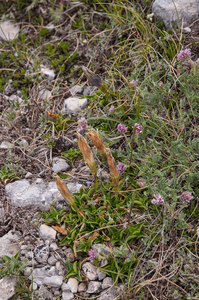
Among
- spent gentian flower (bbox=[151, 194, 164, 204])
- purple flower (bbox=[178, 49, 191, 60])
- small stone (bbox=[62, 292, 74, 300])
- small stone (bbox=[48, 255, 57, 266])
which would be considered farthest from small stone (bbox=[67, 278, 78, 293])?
purple flower (bbox=[178, 49, 191, 60])

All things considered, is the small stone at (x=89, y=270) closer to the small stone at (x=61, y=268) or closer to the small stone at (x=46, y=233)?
the small stone at (x=61, y=268)

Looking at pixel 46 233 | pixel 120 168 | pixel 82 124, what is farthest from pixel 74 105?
pixel 46 233

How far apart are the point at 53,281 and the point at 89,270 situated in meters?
0.32

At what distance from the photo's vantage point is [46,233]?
2.68 metres

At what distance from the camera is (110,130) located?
3191 millimetres

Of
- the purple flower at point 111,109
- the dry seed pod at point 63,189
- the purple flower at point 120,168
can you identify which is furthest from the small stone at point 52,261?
the purple flower at point 111,109

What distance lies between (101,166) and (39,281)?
1272mm

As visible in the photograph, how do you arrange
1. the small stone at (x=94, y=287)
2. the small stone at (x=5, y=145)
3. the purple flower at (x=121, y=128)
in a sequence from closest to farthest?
the small stone at (x=94, y=287)
the purple flower at (x=121, y=128)
the small stone at (x=5, y=145)

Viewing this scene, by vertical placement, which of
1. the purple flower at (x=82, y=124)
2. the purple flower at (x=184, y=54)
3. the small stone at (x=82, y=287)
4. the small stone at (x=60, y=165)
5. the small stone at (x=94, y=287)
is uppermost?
the purple flower at (x=184, y=54)

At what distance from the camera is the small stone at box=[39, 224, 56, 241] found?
2672mm

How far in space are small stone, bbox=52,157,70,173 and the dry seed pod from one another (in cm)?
48

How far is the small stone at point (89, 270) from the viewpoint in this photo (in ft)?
7.95

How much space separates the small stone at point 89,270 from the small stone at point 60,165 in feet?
3.41

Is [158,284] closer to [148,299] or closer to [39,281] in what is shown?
[148,299]
